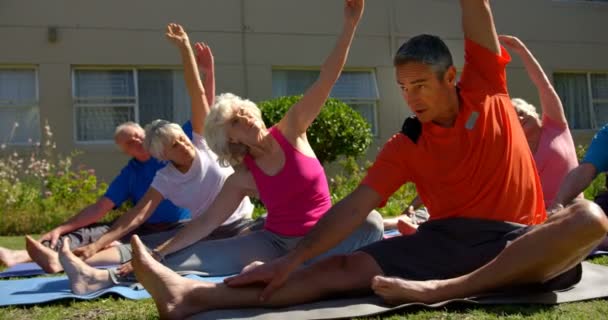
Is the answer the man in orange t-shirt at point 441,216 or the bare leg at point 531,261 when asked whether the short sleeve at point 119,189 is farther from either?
the bare leg at point 531,261

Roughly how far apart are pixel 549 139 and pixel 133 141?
125 inches

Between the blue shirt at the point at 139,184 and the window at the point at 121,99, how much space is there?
24.0 feet

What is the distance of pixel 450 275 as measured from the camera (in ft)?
11.1

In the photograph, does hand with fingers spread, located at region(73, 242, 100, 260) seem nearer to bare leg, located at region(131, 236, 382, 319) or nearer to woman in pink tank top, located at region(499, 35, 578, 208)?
bare leg, located at region(131, 236, 382, 319)

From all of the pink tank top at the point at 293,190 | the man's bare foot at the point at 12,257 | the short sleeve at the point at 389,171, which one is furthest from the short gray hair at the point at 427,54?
the man's bare foot at the point at 12,257

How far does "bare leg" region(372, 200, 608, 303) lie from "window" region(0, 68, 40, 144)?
10774 millimetres

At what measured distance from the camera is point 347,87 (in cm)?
1458

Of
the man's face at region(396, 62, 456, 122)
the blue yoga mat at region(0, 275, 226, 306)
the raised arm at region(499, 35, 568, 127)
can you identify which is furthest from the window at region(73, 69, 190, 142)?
the man's face at region(396, 62, 456, 122)

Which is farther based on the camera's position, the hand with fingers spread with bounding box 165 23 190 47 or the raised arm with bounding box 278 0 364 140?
the hand with fingers spread with bounding box 165 23 190 47

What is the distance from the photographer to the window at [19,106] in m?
12.7

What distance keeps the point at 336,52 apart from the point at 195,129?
181cm

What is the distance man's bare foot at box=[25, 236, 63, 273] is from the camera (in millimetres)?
5336

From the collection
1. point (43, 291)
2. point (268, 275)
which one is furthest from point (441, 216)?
point (43, 291)

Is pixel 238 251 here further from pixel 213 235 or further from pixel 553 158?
pixel 553 158
